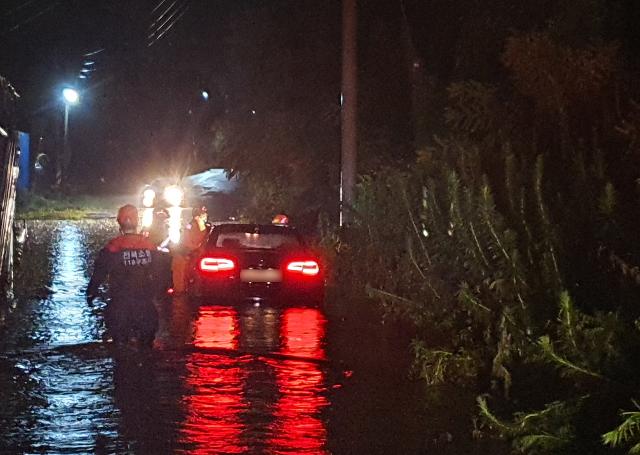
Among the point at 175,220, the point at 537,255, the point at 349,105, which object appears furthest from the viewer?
the point at 175,220

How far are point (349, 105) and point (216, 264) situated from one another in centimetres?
576

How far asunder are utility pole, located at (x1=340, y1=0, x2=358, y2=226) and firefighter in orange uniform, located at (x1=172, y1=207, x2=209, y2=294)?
2451mm

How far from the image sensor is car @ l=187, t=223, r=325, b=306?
15.4 meters

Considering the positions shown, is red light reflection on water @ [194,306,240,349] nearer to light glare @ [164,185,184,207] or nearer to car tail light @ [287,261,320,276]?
car tail light @ [287,261,320,276]

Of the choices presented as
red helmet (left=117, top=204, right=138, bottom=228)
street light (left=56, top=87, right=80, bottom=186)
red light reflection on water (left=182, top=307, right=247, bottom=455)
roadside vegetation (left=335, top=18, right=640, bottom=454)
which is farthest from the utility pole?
street light (left=56, top=87, right=80, bottom=186)

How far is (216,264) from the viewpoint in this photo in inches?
607

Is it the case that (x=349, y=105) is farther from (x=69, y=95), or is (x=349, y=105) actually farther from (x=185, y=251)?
(x=69, y=95)

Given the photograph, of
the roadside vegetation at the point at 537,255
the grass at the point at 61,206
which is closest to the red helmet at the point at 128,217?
the roadside vegetation at the point at 537,255

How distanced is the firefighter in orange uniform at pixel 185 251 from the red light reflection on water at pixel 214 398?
3.82m

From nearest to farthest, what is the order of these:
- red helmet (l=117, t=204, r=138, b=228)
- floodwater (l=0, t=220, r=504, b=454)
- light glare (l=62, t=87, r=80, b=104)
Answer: floodwater (l=0, t=220, r=504, b=454)
red helmet (l=117, t=204, r=138, b=228)
light glare (l=62, t=87, r=80, b=104)

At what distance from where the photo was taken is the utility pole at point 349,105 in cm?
1992

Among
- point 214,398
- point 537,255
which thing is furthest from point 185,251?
point 537,255

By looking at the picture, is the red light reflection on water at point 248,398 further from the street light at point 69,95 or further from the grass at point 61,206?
the street light at point 69,95

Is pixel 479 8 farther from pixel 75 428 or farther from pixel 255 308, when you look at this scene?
pixel 75 428
